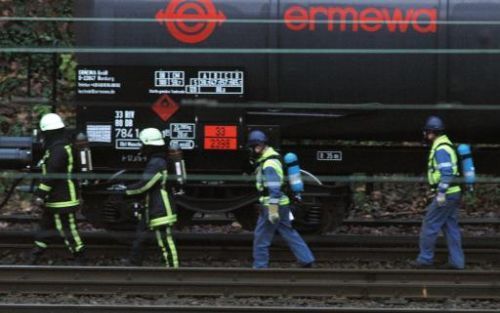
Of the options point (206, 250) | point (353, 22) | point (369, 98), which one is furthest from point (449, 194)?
point (206, 250)

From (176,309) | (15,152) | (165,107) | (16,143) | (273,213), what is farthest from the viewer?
(16,143)

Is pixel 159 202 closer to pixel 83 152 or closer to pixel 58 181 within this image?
pixel 83 152

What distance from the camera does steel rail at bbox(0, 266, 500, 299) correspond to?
8.20 metres

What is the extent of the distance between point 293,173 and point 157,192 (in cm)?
157

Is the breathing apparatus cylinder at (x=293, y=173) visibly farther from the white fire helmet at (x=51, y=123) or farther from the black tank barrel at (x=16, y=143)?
the black tank barrel at (x=16, y=143)

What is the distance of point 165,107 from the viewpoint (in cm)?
954

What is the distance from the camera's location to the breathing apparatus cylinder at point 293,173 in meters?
9.20

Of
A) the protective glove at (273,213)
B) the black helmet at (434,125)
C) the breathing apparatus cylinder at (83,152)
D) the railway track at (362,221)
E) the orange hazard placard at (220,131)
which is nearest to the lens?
the protective glove at (273,213)

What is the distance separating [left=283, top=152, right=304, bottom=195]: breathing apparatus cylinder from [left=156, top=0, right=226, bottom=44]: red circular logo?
5.70 feet

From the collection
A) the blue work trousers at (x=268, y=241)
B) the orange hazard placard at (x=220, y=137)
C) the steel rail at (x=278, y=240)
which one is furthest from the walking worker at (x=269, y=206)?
the steel rail at (x=278, y=240)

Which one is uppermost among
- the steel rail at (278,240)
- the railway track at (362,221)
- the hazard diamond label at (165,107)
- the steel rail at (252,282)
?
the hazard diamond label at (165,107)

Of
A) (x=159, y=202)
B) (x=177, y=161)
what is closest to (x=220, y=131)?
(x=177, y=161)

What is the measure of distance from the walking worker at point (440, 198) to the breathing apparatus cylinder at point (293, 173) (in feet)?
4.85

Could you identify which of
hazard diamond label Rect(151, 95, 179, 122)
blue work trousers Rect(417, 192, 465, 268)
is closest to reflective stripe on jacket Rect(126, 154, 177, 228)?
hazard diamond label Rect(151, 95, 179, 122)
